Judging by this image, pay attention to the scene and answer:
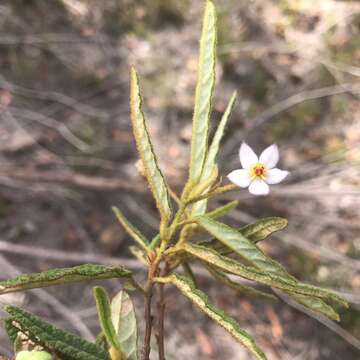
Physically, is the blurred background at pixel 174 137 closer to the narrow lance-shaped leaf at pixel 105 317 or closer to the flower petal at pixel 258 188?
the narrow lance-shaped leaf at pixel 105 317

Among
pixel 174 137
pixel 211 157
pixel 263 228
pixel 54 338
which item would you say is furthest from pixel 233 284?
pixel 174 137

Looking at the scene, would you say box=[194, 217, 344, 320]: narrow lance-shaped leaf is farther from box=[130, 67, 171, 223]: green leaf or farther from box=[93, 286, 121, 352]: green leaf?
box=[93, 286, 121, 352]: green leaf

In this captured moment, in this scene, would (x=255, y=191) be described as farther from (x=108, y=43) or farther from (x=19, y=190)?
(x=108, y=43)

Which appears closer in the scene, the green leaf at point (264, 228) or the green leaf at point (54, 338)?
the green leaf at point (54, 338)

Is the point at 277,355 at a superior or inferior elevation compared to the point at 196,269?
inferior

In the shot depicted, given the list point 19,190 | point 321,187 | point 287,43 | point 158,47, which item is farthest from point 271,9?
point 19,190

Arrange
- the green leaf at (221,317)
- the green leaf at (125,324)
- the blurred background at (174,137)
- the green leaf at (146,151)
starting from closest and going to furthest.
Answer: the green leaf at (221,317)
the green leaf at (146,151)
the green leaf at (125,324)
the blurred background at (174,137)

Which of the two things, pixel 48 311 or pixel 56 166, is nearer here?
pixel 48 311

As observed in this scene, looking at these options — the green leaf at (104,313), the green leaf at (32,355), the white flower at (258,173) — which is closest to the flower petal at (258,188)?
the white flower at (258,173)
